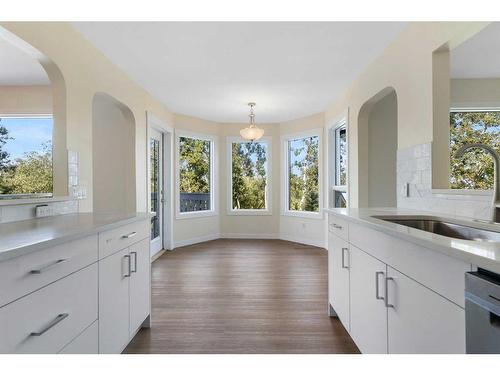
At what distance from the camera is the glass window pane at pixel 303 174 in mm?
5727

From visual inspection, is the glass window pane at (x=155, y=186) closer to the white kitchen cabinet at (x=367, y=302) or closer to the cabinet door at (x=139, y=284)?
the cabinet door at (x=139, y=284)

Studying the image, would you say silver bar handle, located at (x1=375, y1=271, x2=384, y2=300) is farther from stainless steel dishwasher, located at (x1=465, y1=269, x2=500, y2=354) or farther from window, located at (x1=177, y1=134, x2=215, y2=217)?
window, located at (x1=177, y1=134, x2=215, y2=217)

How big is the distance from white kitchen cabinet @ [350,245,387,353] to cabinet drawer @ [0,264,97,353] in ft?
4.48

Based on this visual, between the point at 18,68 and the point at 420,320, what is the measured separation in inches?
180

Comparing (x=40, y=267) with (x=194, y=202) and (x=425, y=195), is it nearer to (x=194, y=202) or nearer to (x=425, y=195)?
(x=425, y=195)

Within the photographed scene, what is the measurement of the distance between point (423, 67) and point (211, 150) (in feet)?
14.5

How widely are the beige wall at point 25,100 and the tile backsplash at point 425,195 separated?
14.9 ft

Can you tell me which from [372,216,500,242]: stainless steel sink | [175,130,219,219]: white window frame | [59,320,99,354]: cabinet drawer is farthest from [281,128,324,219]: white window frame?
[59,320,99,354]: cabinet drawer

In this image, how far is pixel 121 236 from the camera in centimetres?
181

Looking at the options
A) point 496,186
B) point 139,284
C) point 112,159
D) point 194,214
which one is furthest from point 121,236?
point 194,214

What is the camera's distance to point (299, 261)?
4.38m

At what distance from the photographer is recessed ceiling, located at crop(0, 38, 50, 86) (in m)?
3.13

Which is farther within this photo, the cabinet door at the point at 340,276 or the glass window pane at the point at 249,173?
the glass window pane at the point at 249,173

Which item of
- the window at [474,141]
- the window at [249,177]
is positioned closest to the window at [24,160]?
the window at [249,177]
